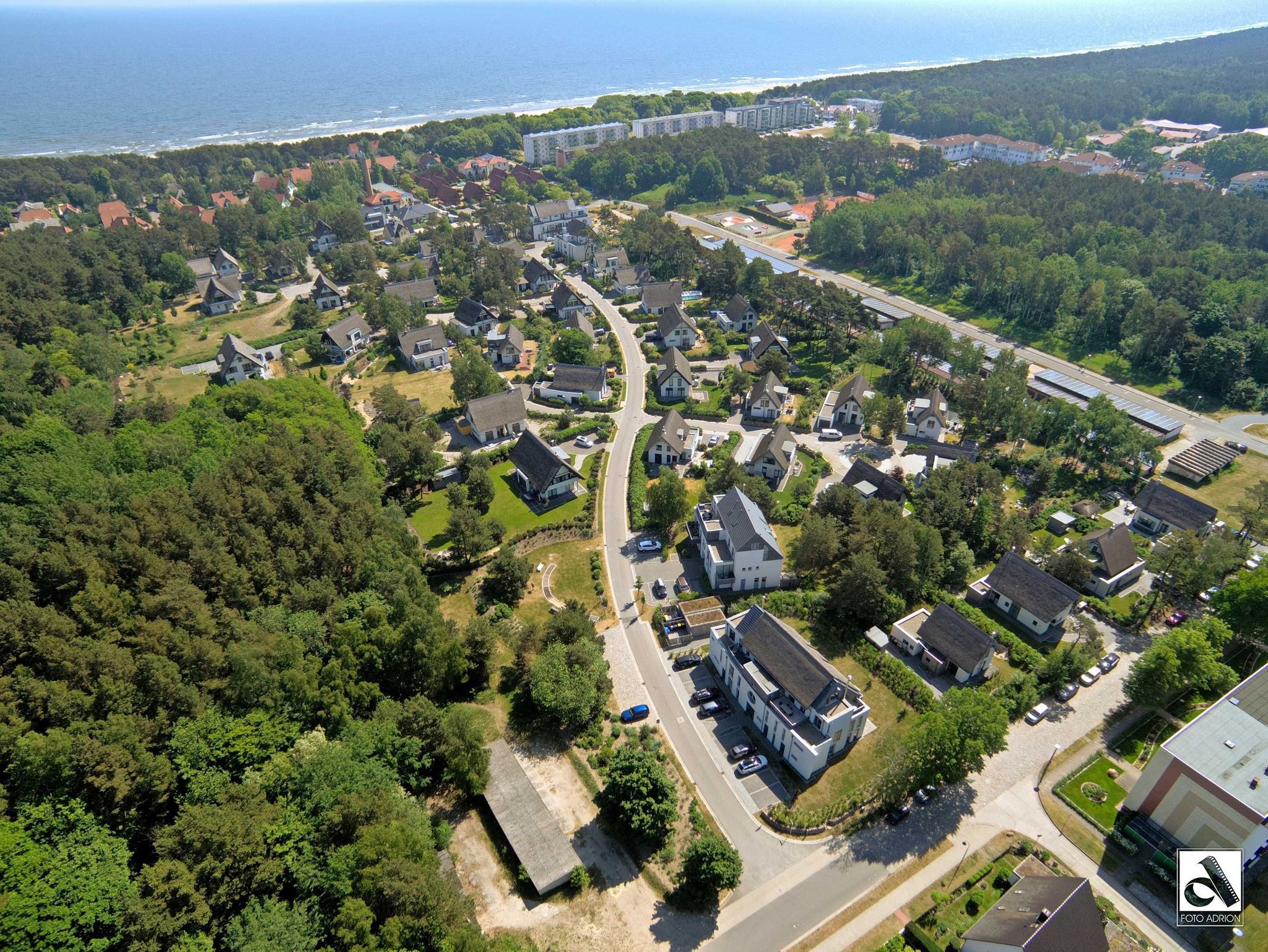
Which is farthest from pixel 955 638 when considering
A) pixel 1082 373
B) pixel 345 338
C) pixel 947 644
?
pixel 345 338

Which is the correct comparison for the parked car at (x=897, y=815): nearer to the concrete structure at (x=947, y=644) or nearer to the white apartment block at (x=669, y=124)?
the concrete structure at (x=947, y=644)

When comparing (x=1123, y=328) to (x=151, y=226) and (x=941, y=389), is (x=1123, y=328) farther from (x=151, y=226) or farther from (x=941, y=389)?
(x=151, y=226)

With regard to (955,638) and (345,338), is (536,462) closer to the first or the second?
(955,638)

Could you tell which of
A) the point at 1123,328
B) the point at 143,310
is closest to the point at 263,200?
the point at 143,310

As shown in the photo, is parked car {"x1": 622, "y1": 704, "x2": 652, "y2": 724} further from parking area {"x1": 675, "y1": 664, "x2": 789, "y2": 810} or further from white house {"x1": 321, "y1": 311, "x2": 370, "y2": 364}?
white house {"x1": 321, "y1": 311, "x2": 370, "y2": 364}

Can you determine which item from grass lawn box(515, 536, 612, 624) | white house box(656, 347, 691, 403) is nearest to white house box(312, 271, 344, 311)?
white house box(656, 347, 691, 403)

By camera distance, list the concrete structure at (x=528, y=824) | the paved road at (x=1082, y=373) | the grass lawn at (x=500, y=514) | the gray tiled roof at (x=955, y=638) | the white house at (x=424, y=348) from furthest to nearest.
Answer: the white house at (x=424, y=348)
the paved road at (x=1082, y=373)
the grass lawn at (x=500, y=514)
the gray tiled roof at (x=955, y=638)
the concrete structure at (x=528, y=824)

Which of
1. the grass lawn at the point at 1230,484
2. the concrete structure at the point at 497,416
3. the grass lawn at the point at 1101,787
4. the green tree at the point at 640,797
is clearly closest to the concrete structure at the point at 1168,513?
the grass lawn at the point at 1230,484
